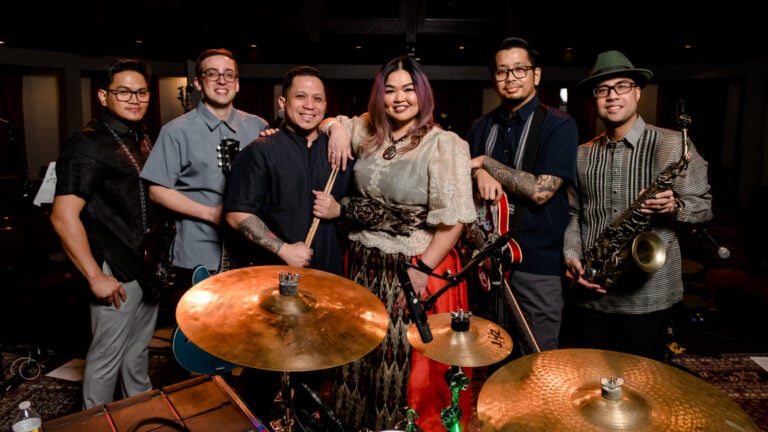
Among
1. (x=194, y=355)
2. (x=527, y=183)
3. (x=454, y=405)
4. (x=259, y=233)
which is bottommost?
(x=194, y=355)

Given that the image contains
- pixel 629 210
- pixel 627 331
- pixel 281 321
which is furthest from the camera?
pixel 627 331

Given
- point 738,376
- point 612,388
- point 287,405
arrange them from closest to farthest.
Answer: point 612,388
point 287,405
point 738,376

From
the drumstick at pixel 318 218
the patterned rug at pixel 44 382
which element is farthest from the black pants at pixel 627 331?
the patterned rug at pixel 44 382

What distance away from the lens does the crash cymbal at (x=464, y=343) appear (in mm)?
1500

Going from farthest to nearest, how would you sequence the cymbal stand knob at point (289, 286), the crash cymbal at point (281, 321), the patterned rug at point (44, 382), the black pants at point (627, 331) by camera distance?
the patterned rug at point (44, 382) → the black pants at point (627, 331) → the cymbal stand knob at point (289, 286) → the crash cymbal at point (281, 321)

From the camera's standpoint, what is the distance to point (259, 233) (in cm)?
225

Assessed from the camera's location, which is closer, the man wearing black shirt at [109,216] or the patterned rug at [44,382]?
the man wearing black shirt at [109,216]

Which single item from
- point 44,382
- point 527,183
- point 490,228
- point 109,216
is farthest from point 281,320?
point 44,382

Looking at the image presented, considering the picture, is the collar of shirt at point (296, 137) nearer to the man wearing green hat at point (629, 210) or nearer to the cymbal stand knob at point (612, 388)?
the man wearing green hat at point (629, 210)

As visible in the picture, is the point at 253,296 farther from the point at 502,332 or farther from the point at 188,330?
the point at 502,332

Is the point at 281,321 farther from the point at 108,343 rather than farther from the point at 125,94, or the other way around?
the point at 125,94

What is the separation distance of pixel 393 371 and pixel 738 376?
3020mm

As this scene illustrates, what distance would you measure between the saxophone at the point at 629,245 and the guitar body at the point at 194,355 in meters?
1.92

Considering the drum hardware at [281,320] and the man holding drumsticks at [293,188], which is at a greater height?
the man holding drumsticks at [293,188]
